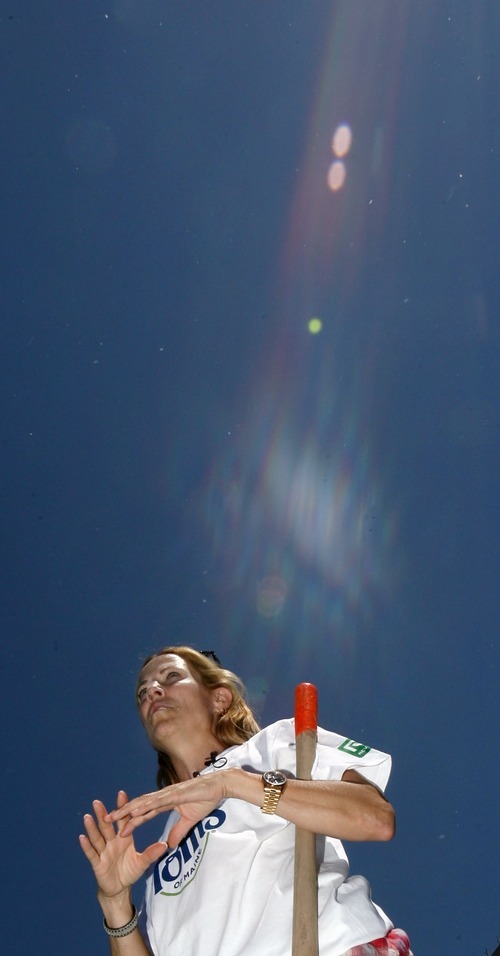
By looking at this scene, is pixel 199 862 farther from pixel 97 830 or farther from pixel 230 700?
pixel 230 700

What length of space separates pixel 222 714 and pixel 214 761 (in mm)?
543

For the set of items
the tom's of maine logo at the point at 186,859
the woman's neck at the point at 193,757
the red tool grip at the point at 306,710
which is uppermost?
the woman's neck at the point at 193,757

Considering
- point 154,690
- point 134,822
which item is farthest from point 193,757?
point 134,822

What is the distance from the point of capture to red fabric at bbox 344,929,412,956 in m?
2.93

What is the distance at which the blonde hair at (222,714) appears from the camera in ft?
13.9

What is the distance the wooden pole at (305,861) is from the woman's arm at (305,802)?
97 mm

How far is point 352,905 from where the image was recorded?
305 centimetres

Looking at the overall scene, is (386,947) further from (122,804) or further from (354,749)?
(122,804)

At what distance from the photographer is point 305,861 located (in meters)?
2.96

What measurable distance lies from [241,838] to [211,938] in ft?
1.15

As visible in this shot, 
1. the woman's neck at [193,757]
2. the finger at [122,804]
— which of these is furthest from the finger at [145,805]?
the woman's neck at [193,757]

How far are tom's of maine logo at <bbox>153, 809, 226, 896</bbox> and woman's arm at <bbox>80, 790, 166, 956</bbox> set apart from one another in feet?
0.34

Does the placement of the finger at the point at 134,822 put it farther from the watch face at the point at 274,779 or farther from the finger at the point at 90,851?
the watch face at the point at 274,779

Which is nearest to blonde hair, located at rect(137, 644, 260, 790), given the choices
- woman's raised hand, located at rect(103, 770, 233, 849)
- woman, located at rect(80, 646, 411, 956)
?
woman, located at rect(80, 646, 411, 956)
